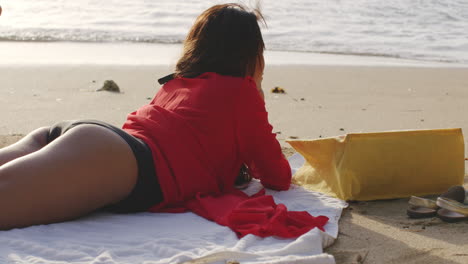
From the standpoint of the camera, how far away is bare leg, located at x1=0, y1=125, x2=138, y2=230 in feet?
8.35

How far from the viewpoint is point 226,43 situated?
3.05 meters

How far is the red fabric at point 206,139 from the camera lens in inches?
112

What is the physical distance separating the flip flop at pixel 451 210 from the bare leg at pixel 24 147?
73.6 inches

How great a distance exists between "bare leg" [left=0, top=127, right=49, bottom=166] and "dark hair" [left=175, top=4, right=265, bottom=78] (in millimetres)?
754

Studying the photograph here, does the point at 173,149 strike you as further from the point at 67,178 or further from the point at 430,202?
the point at 430,202

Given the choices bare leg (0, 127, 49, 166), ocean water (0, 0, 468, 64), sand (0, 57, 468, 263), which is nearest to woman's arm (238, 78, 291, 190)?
sand (0, 57, 468, 263)

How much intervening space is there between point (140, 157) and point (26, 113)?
2953 mm

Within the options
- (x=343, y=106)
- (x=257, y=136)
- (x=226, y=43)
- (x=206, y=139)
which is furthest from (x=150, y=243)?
(x=343, y=106)

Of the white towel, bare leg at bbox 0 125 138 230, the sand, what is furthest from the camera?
the sand

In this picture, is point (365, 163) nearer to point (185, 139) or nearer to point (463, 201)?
point (463, 201)

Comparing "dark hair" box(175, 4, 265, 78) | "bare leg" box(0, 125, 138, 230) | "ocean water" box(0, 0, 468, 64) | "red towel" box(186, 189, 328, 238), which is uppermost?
"dark hair" box(175, 4, 265, 78)

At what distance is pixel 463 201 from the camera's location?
10.2 feet

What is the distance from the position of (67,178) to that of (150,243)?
44cm

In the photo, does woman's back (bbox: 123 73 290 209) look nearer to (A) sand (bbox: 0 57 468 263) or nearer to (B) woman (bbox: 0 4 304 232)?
(B) woman (bbox: 0 4 304 232)
